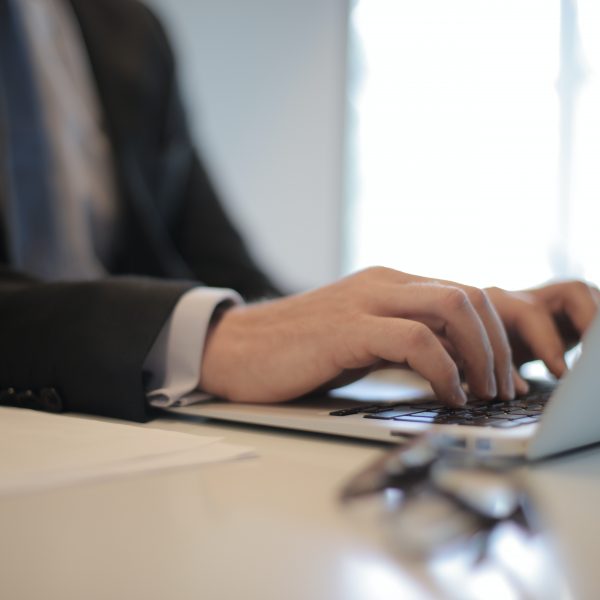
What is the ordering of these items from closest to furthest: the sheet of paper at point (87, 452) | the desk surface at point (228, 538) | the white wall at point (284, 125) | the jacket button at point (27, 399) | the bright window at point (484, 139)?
the desk surface at point (228, 538) → the sheet of paper at point (87, 452) → the jacket button at point (27, 399) → the bright window at point (484, 139) → the white wall at point (284, 125)

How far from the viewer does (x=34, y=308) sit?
65cm

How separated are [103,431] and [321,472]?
15 centimetres

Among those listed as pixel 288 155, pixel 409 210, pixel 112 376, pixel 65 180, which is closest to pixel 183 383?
pixel 112 376

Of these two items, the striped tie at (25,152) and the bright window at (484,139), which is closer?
the striped tie at (25,152)

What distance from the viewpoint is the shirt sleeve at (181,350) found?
2.01 ft

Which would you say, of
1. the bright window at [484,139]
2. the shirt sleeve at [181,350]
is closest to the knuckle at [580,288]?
the shirt sleeve at [181,350]

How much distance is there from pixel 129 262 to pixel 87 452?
2.92 ft

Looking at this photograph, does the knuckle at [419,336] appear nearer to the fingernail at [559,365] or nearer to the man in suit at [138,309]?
the man in suit at [138,309]

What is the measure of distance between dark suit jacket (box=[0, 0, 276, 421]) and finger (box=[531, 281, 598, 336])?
15.3 inches

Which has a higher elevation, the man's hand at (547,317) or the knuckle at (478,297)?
the knuckle at (478,297)

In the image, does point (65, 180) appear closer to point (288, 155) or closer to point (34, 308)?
point (34, 308)

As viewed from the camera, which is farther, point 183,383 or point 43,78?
point 43,78

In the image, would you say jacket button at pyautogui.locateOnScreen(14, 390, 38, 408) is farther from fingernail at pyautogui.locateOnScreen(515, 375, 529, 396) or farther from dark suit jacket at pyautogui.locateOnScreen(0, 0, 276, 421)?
fingernail at pyautogui.locateOnScreen(515, 375, 529, 396)

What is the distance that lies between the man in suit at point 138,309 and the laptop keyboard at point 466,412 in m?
0.02
